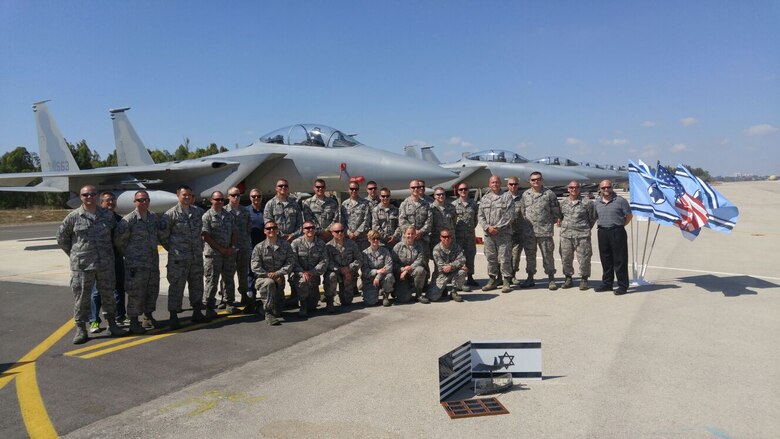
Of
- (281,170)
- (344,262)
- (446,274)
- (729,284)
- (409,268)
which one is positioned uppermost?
(281,170)

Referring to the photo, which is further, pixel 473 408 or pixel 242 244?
pixel 242 244

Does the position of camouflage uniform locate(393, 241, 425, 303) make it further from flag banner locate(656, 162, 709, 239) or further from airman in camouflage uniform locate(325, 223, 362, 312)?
flag banner locate(656, 162, 709, 239)

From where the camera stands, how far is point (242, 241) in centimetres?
672

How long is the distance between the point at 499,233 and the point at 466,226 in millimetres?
647

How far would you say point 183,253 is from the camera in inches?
232

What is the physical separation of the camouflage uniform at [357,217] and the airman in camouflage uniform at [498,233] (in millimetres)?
1842

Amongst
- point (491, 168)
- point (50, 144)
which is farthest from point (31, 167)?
point (491, 168)

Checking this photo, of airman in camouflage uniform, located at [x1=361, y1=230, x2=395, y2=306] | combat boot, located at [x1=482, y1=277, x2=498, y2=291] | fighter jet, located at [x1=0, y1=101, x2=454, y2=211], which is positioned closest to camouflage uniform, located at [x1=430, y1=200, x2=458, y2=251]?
combat boot, located at [x1=482, y1=277, x2=498, y2=291]

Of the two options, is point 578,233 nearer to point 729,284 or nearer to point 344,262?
point 729,284

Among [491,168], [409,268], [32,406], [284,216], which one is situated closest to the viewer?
[32,406]

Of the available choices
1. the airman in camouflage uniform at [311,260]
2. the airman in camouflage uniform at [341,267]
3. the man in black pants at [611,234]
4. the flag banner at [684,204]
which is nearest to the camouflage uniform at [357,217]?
the airman in camouflage uniform at [341,267]

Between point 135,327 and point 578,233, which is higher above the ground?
point 578,233

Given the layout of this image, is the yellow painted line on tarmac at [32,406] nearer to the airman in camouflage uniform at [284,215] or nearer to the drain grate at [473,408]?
the drain grate at [473,408]

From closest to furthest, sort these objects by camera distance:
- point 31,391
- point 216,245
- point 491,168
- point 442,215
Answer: point 31,391, point 216,245, point 442,215, point 491,168
